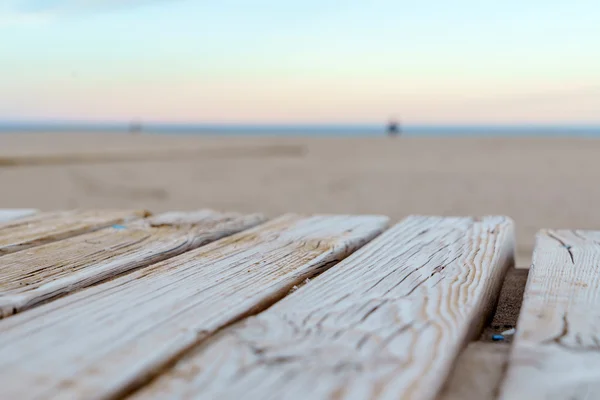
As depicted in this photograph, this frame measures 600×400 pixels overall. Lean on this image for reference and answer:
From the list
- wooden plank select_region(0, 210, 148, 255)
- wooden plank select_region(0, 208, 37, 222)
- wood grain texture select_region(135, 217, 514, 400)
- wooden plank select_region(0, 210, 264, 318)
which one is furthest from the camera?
wooden plank select_region(0, 208, 37, 222)

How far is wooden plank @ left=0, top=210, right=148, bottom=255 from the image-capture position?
1.60 m

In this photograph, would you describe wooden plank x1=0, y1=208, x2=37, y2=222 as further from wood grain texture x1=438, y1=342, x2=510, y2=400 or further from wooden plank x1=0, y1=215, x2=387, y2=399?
wood grain texture x1=438, y1=342, x2=510, y2=400

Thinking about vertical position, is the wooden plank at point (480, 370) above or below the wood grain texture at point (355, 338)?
below

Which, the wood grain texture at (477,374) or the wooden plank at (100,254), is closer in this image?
the wood grain texture at (477,374)

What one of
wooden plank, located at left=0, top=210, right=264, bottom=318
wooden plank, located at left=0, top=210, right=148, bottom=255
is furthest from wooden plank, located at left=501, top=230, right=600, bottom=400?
wooden plank, located at left=0, top=210, right=148, bottom=255

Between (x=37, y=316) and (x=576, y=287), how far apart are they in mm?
873

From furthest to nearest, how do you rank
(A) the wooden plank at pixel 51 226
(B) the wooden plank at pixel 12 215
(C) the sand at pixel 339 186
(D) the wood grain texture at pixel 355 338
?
(C) the sand at pixel 339 186
(B) the wooden plank at pixel 12 215
(A) the wooden plank at pixel 51 226
(D) the wood grain texture at pixel 355 338

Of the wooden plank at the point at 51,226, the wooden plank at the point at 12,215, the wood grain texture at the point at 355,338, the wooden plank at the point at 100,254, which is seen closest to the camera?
the wood grain texture at the point at 355,338

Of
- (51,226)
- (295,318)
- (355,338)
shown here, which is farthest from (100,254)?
(355,338)

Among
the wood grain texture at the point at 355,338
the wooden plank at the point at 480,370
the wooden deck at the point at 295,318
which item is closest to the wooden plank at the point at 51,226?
the wooden deck at the point at 295,318

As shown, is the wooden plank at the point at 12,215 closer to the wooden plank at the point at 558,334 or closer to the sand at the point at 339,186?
the wooden plank at the point at 558,334

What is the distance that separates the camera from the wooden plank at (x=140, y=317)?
0.73m

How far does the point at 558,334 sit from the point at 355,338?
0.90 feet

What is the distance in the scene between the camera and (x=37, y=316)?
95 centimetres
